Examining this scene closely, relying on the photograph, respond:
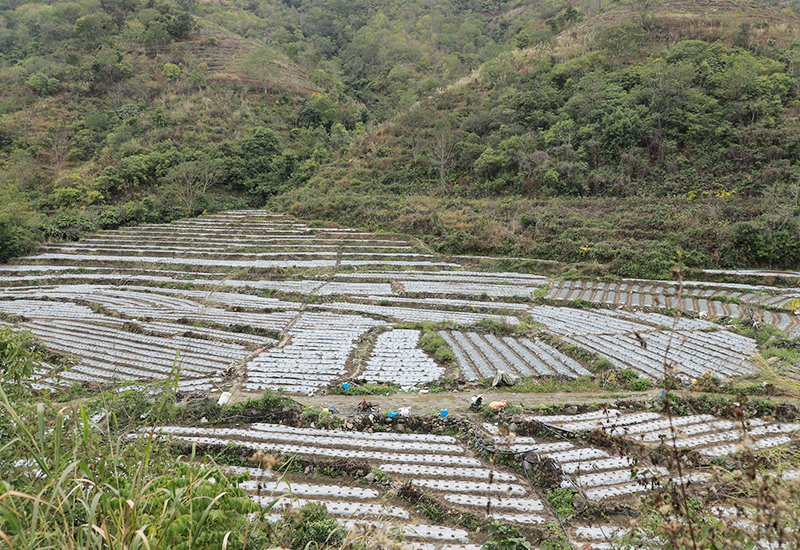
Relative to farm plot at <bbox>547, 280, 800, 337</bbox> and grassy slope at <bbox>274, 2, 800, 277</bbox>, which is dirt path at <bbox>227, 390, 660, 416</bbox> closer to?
farm plot at <bbox>547, 280, 800, 337</bbox>

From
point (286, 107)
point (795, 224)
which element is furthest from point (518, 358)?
point (286, 107)

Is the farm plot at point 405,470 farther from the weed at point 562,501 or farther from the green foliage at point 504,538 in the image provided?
A: the green foliage at point 504,538

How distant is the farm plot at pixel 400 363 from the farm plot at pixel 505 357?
3.00ft

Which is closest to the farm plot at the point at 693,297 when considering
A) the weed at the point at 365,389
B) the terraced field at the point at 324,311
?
the terraced field at the point at 324,311

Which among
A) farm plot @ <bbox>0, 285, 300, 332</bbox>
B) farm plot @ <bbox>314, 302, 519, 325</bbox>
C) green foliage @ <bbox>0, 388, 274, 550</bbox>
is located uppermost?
green foliage @ <bbox>0, 388, 274, 550</bbox>

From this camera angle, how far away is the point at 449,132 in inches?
1179

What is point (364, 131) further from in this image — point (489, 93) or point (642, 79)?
point (642, 79)

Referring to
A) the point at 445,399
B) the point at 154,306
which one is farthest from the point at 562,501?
the point at 154,306

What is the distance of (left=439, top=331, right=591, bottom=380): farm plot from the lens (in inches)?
393

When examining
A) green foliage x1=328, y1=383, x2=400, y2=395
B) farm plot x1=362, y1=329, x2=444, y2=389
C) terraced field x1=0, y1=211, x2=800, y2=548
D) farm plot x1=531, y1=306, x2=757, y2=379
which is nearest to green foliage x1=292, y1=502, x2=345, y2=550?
terraced field x1=0, y1=211, x2=800, y2=548

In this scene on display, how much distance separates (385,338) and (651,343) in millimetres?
7941

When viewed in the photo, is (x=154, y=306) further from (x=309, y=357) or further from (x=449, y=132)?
(x=449, y=132)

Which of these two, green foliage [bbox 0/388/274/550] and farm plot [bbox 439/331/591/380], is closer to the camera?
green foliage [bbox 0/388/274/550]

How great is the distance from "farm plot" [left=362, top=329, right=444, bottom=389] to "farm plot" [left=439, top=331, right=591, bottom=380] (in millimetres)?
916
